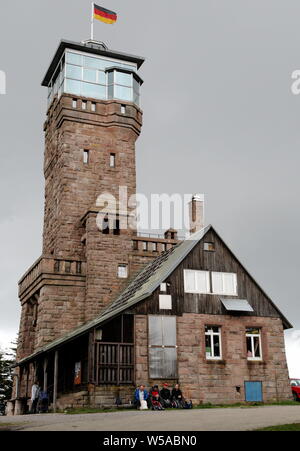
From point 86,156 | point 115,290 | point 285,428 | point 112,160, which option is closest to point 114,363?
point 115,290

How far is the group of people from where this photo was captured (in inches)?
1061

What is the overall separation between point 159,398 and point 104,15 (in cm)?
3318

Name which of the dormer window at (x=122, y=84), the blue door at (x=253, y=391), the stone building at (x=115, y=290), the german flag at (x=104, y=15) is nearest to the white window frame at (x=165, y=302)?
the stone building at (x=115, y=290)

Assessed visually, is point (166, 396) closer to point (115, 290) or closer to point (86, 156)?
point (115, 290)

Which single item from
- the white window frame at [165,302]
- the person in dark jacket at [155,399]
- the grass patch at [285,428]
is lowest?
the grass patch at [285,428]

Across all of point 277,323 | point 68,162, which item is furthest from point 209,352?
point 68,162

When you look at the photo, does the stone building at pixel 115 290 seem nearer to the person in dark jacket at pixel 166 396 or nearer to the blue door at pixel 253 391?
the blue door at pixel 253 391

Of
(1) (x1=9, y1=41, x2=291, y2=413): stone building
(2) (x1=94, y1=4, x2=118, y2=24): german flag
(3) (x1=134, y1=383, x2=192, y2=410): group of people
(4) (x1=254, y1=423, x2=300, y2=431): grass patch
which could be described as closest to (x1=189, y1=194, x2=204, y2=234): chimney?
(1) (x1=9, y1=41, x2=291, y2=413): stone building

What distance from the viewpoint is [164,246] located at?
41.8 metres

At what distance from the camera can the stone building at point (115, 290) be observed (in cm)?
3014

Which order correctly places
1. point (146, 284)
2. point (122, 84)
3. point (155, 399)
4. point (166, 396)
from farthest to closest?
point (122, 84)
point (146, 284)
point (166, 396)
point (155, 399)

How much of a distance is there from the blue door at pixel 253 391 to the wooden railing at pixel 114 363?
632 cm

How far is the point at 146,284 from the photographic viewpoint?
109ft
